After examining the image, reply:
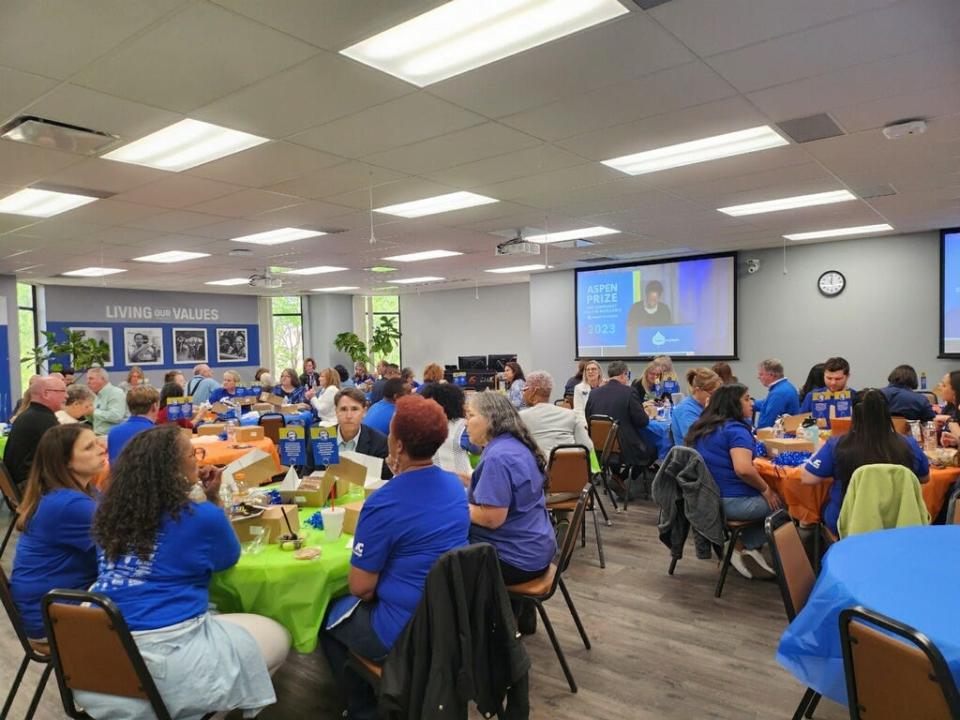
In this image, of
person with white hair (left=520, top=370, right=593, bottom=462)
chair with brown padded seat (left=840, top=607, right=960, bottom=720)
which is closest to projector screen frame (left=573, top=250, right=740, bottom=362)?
person with white hair (left=520, top=370, right=593, bottom=462)

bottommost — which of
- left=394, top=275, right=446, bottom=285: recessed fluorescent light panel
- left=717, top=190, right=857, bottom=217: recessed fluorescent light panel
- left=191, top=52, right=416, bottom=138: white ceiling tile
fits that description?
left=394, top=275, right=446, bottom=285: recessed fluorescent light panel

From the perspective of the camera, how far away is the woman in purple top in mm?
2785

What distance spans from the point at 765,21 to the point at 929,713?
2.53 meters

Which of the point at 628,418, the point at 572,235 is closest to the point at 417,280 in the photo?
the point at 572,235

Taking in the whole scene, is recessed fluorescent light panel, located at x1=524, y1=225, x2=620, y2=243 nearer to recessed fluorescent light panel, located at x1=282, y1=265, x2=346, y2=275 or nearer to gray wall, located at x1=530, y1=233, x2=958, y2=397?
gray wall, located at x1=530, y1=233, x2=958, y2=397

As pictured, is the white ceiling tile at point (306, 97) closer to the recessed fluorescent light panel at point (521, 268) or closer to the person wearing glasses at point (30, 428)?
the person wearing glasses at point (30, 428)

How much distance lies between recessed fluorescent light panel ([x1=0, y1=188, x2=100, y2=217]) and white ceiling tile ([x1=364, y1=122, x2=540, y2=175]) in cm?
286

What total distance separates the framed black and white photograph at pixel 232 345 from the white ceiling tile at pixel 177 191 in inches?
363

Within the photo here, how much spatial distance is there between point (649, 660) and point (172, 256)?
8179 mm

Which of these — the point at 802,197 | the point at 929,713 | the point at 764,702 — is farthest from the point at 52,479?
the point at 802,197

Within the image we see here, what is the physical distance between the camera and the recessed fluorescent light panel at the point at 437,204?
593 centimetres

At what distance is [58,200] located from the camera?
5688 millimetres

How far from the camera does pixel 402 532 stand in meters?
2.18

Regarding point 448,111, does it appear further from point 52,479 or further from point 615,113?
point 52,479
